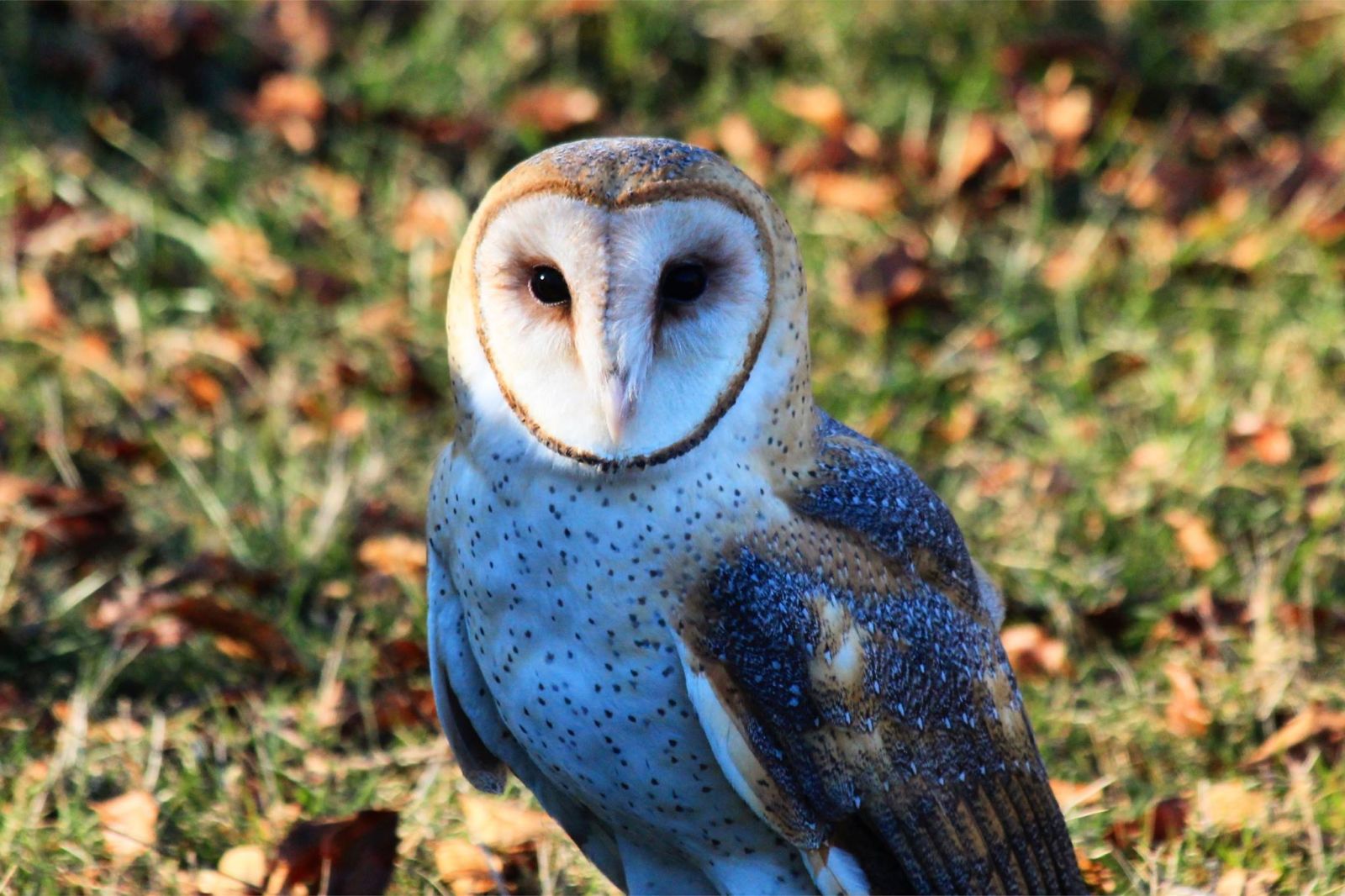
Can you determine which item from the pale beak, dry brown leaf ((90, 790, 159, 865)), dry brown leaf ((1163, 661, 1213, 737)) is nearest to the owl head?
the pale beak

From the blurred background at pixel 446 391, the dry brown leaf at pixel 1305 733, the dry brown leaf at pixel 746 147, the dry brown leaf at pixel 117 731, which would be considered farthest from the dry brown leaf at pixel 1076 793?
the dry brown leaf at pixel 746 147

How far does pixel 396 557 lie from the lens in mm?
3775

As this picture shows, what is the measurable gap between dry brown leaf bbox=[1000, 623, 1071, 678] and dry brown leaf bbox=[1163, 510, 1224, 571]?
0.43 m

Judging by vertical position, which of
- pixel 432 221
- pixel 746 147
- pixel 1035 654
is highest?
pixel 746 147

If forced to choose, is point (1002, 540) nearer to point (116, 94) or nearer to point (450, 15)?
point (450, 15)

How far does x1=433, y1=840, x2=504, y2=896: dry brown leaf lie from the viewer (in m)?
2.93

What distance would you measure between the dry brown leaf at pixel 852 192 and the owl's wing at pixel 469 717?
270 centimetres

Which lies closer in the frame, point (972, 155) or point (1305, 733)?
point (1305, 733)

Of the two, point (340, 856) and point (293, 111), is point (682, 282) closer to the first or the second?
point (340, 856)

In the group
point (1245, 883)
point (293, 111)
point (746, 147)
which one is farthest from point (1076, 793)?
point (293, 111)

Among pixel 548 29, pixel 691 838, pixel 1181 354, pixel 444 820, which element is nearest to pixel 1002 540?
pixel 1181 354

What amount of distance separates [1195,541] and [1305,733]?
27.9 inches

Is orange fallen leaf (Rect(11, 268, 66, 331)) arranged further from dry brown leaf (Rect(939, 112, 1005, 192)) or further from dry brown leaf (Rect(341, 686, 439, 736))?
dry brown leaf (Rect(939, 112, 1005, 192))

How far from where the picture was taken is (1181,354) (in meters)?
4.66
